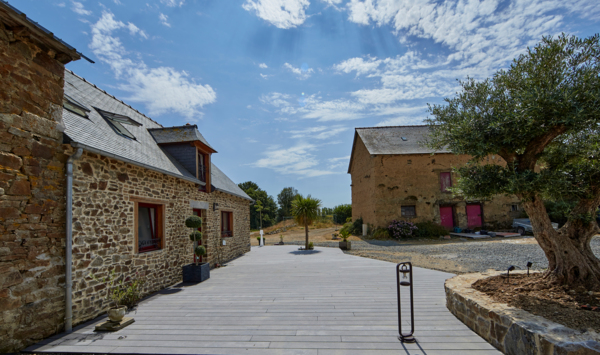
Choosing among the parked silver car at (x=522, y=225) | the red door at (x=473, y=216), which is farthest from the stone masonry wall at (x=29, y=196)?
the red door at (x=473, y=216)

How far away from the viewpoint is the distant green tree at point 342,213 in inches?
1485

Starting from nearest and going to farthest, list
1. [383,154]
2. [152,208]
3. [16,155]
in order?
1. [16,155]
2. [152,208]
3. [383,154]

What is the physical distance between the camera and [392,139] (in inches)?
890

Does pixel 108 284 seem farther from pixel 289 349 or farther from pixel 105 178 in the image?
pixel 289 349

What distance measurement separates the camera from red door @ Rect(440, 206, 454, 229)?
67.9 ft

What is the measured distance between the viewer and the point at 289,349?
373cm

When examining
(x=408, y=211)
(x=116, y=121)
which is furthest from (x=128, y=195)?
(x=408, y=211)

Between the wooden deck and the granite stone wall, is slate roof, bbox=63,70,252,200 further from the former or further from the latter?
the granite stone wall

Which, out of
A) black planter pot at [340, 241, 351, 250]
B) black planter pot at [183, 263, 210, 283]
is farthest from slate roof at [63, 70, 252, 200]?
black planter pot at [340, 241, 351, 250]

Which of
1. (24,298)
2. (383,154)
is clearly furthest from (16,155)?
(383,154)

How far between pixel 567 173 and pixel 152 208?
8.09 meters

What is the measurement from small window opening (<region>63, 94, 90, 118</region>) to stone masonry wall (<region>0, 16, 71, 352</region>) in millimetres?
1334

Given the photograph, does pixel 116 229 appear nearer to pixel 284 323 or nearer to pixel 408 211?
pixel 284 323

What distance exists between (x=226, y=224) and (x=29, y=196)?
887 centimetres
